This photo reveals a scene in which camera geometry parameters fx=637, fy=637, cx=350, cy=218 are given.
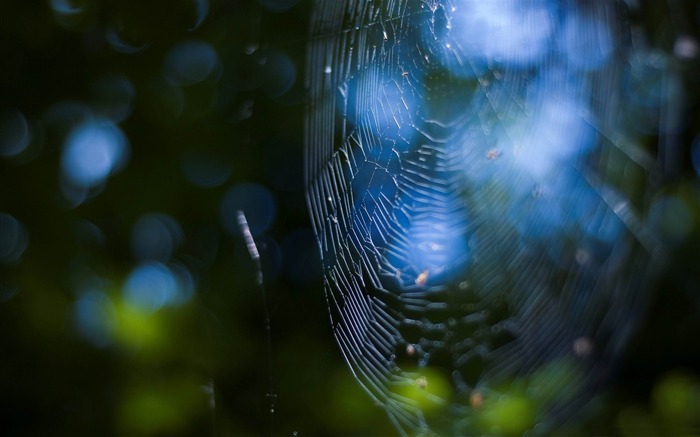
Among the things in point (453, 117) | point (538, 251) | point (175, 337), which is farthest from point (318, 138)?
point (175, 337)

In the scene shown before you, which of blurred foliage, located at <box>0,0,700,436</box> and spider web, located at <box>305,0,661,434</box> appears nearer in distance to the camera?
spider web, located at <box>305,0,661,434</box>

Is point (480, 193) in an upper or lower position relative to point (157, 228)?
upper

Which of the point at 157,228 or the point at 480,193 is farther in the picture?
the point at 157,228

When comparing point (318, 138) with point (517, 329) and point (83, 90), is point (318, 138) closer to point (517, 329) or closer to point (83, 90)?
point (517, 329)

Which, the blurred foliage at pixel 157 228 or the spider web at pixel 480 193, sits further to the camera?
the blurred foliage at pixel 157 228
